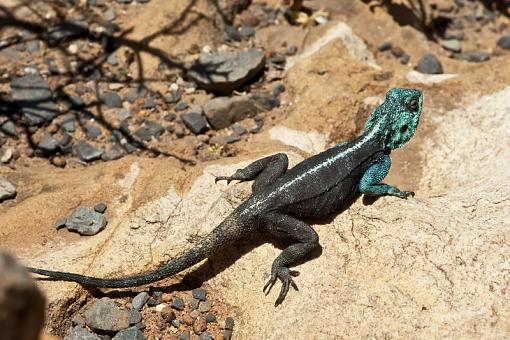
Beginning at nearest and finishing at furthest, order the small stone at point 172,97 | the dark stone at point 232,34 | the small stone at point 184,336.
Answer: the small stone at point 184,336 < the small stone at point 172,97 < the dark stone at point 232,34

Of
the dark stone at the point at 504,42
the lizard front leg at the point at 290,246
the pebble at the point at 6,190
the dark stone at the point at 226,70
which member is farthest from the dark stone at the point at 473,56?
the pebble at the point at 6,190

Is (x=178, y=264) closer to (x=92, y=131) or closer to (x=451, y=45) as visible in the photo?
(x=92, y=131)

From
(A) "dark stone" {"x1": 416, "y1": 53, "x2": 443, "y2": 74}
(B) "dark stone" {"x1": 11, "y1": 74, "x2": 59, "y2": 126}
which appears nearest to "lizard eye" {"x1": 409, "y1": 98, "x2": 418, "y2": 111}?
→ (A) "dark stone" {"x1": 416, "y1": 53, "x2": 443, "y2": 74}

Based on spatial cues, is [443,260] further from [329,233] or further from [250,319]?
[250,319]

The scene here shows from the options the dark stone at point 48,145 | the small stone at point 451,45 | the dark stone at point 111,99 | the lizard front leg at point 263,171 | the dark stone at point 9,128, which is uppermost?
the lizard front leg at point 263,171

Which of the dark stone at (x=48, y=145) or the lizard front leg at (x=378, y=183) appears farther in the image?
the dark stone at (x=48, y=145)

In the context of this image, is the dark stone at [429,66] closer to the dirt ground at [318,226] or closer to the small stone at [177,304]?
the dirt ground at [318,226]
